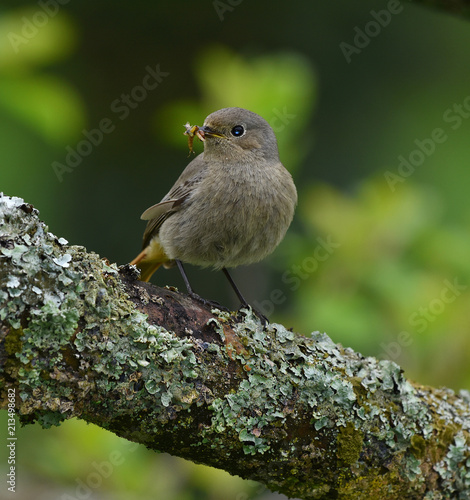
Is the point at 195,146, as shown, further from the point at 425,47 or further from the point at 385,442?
the point at 425,47

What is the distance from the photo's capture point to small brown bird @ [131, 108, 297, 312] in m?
3.95

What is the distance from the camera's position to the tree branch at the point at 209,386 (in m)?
1.98

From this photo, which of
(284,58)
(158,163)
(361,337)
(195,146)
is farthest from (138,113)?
(361,337)

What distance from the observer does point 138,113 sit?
7.84 metres

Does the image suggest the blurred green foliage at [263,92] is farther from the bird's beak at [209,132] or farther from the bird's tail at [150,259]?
the bird's tail at [150,259]

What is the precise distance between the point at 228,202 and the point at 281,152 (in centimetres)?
49

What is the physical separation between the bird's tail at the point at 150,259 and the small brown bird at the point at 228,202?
0.4 inches

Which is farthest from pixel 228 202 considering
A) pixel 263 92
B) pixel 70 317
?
pixel 70 317

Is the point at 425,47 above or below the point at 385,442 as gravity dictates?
above

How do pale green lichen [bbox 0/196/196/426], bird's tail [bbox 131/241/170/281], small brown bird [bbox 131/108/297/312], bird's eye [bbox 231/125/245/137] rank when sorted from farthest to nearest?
bird's tail [bbox 131/241/170/281] < bird's eye [bbox 231/125/245/137] < small brown bird [bbox 131/108/297/312] < pale green lichen [bbox 0/196/196/426]

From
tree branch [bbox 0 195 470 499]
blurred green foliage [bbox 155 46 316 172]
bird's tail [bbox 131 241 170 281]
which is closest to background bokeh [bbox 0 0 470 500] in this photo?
blurred green foliage [bbox 155 46 316 172]

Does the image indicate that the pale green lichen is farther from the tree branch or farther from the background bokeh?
the background bokeh

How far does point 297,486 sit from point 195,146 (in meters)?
2.63

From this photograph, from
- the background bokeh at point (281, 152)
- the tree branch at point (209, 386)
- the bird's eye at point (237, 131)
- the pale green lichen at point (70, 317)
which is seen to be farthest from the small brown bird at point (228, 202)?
the pale green lichen at point (70, 317)
